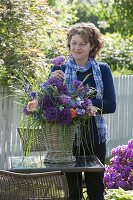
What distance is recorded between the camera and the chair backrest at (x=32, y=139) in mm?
4262

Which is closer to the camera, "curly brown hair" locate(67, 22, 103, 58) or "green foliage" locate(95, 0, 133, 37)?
"curly brown hair" locate(67, 22, 103, 58)

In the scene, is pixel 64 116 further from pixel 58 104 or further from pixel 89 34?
pixel 89 34

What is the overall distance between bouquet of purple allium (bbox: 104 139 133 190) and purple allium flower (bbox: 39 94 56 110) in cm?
192

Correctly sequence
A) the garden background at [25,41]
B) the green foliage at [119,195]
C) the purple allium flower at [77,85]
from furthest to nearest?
the garden background at [25,41] → the green foliage at [119,195] → the purple allium flower at [77,85]

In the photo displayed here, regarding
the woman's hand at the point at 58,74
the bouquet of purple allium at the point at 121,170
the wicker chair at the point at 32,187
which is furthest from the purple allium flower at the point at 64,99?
the bouquet of purple allium at the point at 121,170

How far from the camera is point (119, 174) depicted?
19.5ft

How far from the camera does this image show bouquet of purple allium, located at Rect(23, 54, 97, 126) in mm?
4139

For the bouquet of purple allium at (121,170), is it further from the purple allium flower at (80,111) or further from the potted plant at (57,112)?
the purple allium flower at (80,111)

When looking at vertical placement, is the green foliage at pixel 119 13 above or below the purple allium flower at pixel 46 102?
above

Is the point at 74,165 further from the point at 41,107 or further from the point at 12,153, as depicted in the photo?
the point at 12,153

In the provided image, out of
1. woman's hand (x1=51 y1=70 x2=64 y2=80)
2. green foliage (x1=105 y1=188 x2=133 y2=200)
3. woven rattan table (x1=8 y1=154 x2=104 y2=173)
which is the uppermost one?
woman's hand (x1=51 y1=70 x2=64 y2=80)

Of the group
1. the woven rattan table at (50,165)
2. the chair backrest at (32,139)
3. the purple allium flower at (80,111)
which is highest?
the purple allium flower at (80,111)

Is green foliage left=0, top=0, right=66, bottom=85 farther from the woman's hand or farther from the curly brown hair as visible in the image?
the woman's hand

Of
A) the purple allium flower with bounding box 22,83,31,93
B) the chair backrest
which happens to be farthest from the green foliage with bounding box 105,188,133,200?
the purple allium flower with bounding box 22,83,31,93
